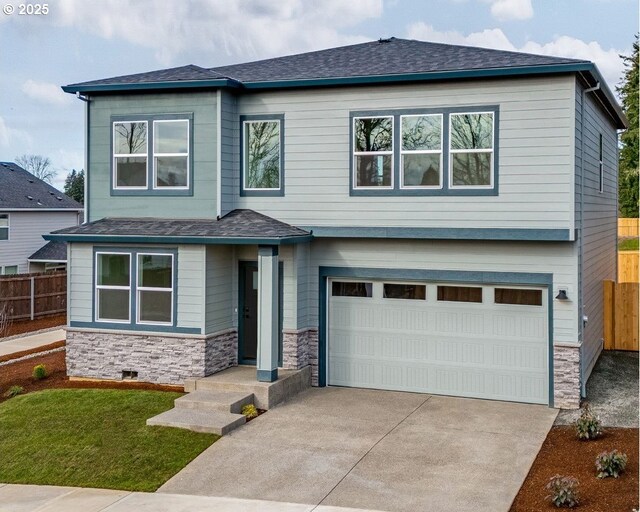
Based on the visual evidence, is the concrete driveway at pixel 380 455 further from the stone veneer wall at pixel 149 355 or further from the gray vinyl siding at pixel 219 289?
the gray vinyl siding at pixel 219 289

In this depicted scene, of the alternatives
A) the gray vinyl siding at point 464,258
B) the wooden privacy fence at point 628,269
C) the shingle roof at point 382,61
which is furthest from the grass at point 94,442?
the wooden privacy fence at point 628,269

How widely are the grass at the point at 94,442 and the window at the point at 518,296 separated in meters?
5.54

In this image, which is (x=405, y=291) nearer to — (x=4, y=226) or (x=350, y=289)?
(x=350, y=289)

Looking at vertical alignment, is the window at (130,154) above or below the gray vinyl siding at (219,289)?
above

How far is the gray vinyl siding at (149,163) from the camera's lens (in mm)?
14234

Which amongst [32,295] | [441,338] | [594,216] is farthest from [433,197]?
[32,295]

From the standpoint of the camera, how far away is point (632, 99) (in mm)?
44281

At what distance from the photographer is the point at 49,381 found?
14.9 m

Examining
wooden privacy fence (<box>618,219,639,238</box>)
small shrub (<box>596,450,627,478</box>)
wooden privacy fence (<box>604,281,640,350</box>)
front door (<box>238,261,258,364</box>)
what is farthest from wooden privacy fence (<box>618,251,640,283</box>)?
small shrub (<box>596,450,627,478</box>)

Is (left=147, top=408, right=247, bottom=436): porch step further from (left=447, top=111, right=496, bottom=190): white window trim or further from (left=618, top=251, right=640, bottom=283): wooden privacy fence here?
(left=618, top=251, right=640, bottom=283): wooden privacy fence

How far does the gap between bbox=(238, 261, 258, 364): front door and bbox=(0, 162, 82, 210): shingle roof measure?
1962 centimetres

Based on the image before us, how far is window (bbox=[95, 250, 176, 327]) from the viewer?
14.0 metres

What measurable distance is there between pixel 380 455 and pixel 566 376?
13.3ft

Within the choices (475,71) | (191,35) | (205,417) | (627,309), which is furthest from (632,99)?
(205,417)
